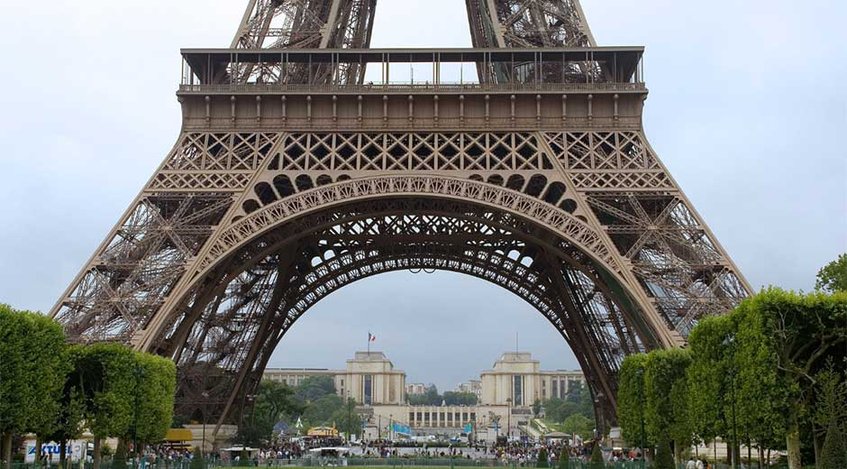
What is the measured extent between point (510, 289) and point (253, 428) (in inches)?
893

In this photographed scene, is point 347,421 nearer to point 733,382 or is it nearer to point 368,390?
point 368,390

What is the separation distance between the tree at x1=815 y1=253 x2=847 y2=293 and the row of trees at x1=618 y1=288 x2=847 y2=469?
61.8ft

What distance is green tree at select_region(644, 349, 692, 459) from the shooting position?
39.1m

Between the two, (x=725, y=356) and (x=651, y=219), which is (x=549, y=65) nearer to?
(x=651, y=219)

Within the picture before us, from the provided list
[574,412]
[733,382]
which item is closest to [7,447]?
[733,382]

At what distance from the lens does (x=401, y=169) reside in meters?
41.0

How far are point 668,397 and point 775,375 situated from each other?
11.2 meters

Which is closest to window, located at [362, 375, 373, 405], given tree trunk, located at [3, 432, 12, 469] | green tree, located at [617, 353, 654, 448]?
green tree, located at [617, 353, 654, 448]

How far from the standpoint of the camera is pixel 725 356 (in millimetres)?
33469

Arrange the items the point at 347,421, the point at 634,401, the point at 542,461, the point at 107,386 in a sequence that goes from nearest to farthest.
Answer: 1. the point at 107,386
2. the point at 634,401
3. the point at 542,461
4. the point at 347,421

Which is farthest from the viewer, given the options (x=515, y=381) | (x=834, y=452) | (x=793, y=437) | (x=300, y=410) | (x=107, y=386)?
(x=515, y=381)

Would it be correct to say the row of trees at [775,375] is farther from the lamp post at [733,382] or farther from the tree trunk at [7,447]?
the tree trunk at [7,447]

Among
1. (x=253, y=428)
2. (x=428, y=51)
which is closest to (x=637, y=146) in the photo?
(x=428, y=51)

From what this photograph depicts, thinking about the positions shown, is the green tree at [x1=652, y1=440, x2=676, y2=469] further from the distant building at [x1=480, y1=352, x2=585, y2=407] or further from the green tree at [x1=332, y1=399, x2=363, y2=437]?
the distant building at [x1=480, y1=352, x2=585, y2=407]
